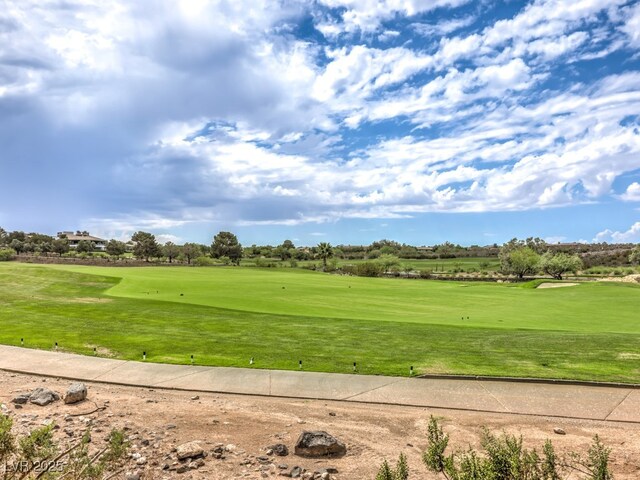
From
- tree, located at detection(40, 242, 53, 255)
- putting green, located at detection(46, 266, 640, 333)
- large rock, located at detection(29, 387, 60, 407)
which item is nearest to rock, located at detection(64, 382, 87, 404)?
large rock, located at detection(29, 387, 60, 407)

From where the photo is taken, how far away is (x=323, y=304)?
3350 cm

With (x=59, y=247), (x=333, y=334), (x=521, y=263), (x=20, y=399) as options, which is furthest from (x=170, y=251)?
(x=20, y=399)

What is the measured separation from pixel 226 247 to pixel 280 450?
409ft

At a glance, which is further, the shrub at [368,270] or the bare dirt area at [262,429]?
the shrub at [368,270]

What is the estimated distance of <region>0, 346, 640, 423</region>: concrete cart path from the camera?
33.9 ft

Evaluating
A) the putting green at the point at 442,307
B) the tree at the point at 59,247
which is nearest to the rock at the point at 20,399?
the putting green at the point at 442,307

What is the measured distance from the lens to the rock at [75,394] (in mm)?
9734

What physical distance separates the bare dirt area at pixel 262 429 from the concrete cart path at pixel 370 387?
1.60 feet

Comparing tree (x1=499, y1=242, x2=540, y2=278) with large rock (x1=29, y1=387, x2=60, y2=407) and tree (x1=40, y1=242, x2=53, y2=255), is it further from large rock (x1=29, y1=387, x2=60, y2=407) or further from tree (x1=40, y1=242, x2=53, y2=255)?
tree (x1=40, y1=242, x2=53, y2=255)

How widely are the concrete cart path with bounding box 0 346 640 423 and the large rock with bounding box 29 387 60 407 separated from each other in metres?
1.78

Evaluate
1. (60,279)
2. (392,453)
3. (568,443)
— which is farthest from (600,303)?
(60,279)

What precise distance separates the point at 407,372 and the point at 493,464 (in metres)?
7.70

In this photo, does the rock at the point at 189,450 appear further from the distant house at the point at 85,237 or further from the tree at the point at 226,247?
Result: the distant house at the point at 85,237

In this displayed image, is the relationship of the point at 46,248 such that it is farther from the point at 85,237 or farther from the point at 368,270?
the point at 368,270
